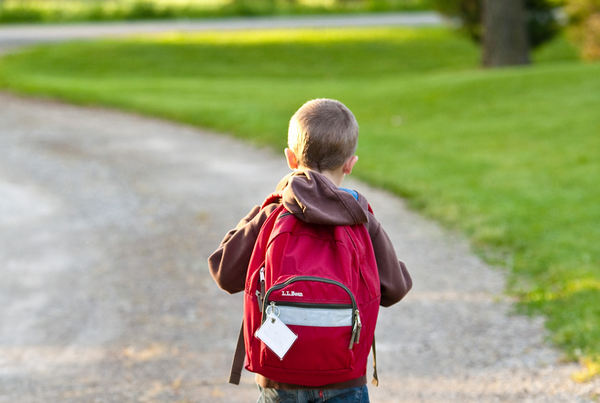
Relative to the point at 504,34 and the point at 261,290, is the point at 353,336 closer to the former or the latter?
the point at 261,290

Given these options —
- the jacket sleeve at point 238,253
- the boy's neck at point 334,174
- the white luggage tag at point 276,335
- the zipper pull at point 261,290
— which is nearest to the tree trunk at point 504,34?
the boy's neck at point 334,174

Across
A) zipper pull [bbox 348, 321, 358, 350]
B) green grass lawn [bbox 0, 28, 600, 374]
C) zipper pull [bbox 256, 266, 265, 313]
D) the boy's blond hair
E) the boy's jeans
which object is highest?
the boy's blond hair

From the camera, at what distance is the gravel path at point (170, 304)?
141 inches

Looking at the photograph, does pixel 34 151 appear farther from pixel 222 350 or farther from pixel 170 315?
pixel 222 350

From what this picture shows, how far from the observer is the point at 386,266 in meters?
2.16

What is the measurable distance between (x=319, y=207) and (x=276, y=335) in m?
0.39

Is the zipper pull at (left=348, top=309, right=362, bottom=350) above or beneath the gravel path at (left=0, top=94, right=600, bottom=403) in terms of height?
above

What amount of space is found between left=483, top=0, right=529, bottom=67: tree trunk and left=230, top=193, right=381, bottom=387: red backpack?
1489cm

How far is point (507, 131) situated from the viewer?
10164 millimetres

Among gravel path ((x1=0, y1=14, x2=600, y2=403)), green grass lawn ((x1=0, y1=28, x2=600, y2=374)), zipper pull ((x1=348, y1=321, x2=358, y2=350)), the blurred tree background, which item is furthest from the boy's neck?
the blurred tree background

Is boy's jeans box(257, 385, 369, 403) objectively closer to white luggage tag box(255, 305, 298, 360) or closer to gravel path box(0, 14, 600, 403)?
white luggage tag box(255, 305, 298, 360)

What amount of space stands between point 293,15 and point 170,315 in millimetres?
25595

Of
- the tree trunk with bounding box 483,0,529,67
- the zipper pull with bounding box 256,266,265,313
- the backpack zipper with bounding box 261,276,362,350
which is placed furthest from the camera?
the tree trunk with bounding box 483,0,529,67

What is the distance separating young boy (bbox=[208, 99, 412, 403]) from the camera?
201 cm
